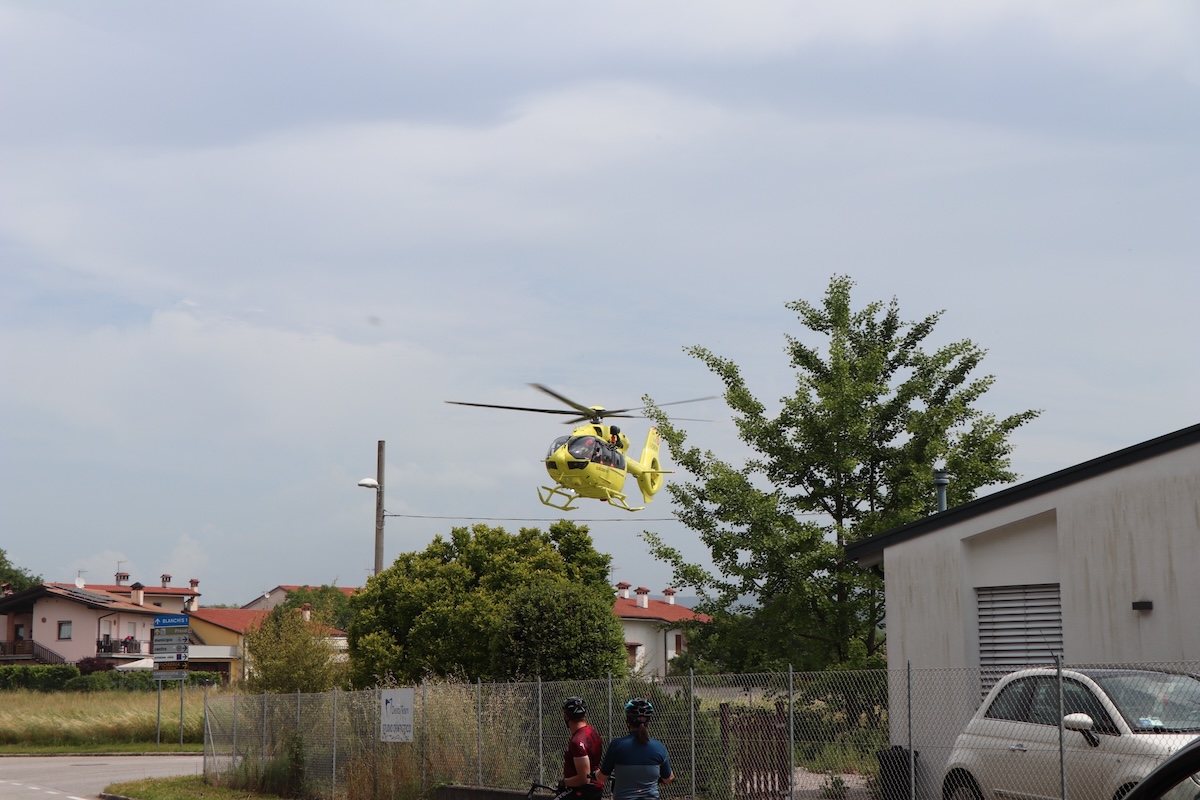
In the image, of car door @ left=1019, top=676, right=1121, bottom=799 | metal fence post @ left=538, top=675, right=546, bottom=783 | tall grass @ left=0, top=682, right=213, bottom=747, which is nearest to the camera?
car door @ left=1019, top=676, right=1121, bottom=799

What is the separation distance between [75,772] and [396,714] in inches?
631

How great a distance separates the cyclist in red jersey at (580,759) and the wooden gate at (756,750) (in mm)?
3566

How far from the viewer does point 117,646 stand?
77.8 metres

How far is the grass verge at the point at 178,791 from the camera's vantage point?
2214 centimetres

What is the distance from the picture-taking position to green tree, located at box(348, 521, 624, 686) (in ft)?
108

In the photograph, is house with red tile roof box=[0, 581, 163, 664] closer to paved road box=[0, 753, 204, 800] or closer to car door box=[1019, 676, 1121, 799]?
paved road box=[0, 753, 204, 800]

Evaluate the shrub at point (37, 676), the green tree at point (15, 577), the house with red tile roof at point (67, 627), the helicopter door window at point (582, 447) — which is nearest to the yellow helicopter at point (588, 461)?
the helicopter door window at point (582, 447)

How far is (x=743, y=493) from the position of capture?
85.1 feet

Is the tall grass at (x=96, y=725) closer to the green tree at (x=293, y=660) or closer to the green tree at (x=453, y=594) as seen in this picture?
the green tree at (x=293, y=660)

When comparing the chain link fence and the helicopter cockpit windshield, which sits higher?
the helicopter cockpit windshield

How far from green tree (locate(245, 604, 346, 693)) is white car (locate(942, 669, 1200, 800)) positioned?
93.5 ft

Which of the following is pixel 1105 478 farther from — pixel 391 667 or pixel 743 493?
pixel 391 667

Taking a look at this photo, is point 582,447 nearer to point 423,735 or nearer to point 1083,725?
point 423,735

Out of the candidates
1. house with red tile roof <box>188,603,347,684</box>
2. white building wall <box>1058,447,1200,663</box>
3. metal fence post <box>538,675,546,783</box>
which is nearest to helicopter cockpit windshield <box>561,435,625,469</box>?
metal fence post <box>538,675,546,783</box>
